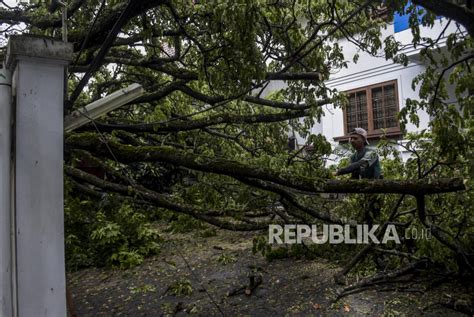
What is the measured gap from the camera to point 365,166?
4758mm

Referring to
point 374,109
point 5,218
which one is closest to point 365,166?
point 5,218

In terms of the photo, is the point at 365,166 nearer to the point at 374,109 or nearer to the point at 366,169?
the point at 366,169

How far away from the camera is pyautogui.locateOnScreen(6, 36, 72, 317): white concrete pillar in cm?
192

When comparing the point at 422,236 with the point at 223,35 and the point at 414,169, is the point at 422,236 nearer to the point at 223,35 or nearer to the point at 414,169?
the point at 414,169

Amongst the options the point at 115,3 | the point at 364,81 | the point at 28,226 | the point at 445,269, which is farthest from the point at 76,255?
the point at 364,81

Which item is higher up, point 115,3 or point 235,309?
point 115,3

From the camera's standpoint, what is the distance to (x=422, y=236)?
4113 mm

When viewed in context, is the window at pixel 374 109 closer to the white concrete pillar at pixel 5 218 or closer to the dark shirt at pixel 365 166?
the dark shirt at pixel 365 166

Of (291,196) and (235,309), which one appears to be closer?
(291,196)

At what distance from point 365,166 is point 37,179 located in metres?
3.88

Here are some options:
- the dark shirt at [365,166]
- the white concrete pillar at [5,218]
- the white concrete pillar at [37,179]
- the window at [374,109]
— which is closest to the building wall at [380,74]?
the window at [374,109]

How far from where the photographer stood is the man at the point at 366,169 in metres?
4.84

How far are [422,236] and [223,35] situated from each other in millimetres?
3096

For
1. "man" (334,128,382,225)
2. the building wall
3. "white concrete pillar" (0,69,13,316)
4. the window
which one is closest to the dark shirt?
"man" (334,128,382,225)
